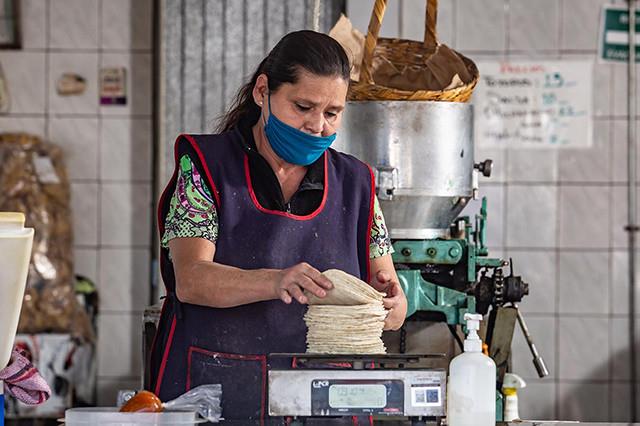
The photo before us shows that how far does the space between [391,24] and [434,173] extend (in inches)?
80.3

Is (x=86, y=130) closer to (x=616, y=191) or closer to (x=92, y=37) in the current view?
(x=92, y=37)

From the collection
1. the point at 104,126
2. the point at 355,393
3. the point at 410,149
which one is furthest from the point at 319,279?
the point at 104,126

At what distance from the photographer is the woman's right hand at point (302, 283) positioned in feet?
6.48

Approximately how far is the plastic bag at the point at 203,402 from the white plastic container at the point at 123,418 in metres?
0.16

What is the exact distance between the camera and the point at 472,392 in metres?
1.85

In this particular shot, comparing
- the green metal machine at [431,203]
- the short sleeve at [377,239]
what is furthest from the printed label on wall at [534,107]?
the short sleeve at [377,239]

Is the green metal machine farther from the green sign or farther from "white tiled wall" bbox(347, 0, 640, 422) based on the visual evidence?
the green sign

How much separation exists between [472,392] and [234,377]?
1.99 ft

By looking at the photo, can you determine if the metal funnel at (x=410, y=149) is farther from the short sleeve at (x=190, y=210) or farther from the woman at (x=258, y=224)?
the short sleeve at (x=190, y=210)

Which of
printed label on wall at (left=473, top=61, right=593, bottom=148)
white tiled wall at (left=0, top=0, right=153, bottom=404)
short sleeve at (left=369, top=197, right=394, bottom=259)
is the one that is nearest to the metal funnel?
short sleeve at (left=369, top=197, right=394, bottom=259)

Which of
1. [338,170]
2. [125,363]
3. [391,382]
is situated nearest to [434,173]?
[338,170]

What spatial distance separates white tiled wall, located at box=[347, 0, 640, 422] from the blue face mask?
2.67 metres

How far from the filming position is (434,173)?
9.98 ft

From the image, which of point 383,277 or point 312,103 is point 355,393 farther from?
point 312,103
